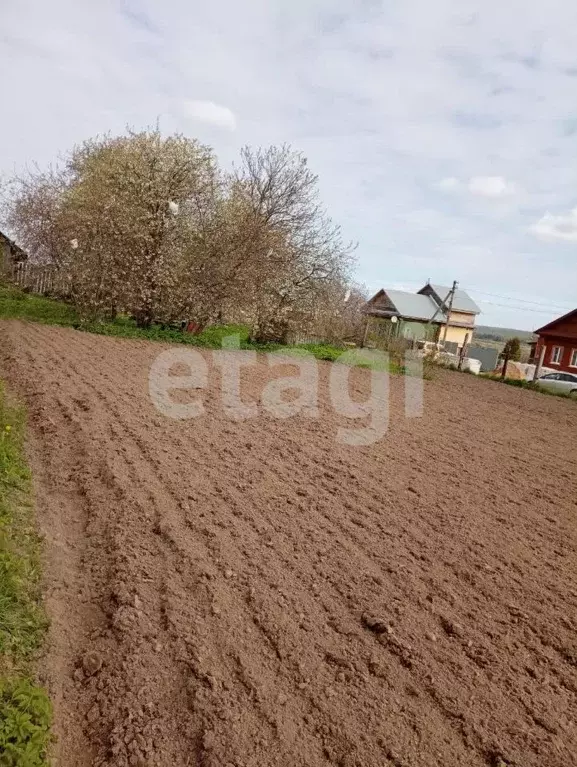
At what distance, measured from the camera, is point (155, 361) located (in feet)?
35.0

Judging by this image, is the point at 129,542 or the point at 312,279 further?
the point at 312,279

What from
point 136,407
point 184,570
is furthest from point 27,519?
point 136,407

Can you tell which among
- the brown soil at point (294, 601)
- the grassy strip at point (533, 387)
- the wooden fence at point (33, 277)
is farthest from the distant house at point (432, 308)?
the brown soil at point (294, 601)

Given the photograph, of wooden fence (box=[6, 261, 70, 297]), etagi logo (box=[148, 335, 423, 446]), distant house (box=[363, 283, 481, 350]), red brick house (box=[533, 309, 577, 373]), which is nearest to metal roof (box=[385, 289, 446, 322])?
distant house (box=[363, 283, 481, 350])

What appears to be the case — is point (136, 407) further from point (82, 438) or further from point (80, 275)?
point (80, 275)

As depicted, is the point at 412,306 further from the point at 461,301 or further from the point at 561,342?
the point at 561,342

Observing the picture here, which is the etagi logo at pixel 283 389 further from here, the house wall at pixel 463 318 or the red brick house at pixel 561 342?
the house wall at pixel 463 318

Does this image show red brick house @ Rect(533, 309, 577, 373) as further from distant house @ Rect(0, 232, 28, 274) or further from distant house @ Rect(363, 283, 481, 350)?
distant house @ Rect(0, 232, 28, 274)

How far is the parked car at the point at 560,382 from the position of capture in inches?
667

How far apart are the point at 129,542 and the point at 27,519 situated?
786 mm

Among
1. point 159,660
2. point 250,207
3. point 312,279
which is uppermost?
point 250,207

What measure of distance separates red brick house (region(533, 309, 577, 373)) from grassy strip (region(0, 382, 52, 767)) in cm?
2731

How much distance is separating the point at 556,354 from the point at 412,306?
12.1 m

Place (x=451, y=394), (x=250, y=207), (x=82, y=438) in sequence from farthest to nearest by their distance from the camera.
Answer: (x=250, y=207)
(x=451, y=394)
(x=82, y=438)
